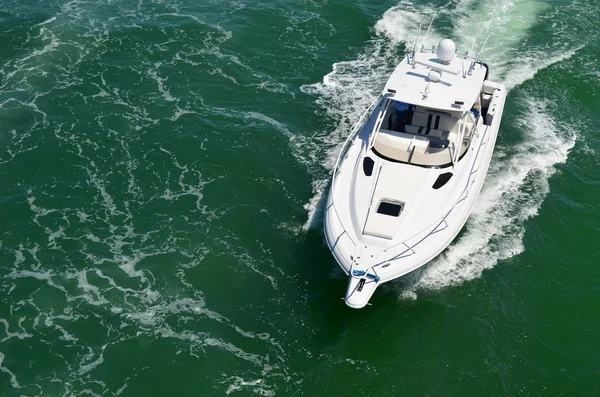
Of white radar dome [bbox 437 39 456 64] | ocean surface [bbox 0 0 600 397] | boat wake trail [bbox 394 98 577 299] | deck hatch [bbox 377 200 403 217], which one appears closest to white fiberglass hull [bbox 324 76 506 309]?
deck hatch [bbox 377 200 403 217]

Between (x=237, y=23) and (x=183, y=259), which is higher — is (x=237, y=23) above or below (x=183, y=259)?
above

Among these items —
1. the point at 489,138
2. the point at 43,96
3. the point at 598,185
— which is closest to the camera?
the point at 489,138

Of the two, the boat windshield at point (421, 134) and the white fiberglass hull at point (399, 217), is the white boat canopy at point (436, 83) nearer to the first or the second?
the boat windshield at point (421, 134)

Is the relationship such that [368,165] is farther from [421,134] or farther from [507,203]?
[507,203]

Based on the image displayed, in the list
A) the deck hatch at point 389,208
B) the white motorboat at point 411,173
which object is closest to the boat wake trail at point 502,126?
the white motorboat at point 411,173

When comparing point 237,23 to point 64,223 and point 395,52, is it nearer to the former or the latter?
point 395,52

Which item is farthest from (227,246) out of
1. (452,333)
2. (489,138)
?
(489,138)

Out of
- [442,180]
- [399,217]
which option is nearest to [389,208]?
[399,217]
